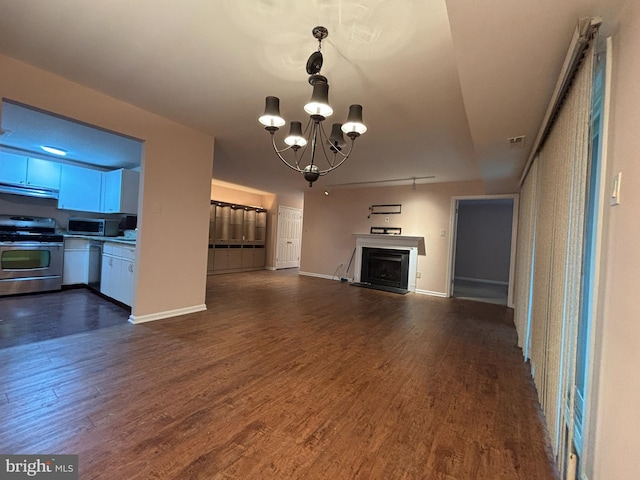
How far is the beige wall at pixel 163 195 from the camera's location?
107 inches

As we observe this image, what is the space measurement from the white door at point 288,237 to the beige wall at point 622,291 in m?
7.99

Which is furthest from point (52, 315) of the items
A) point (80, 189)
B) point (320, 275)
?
point (320, 275)

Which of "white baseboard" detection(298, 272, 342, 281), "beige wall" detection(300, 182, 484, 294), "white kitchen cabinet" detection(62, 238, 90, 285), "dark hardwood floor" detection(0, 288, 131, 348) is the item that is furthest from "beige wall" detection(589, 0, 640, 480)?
"white kitchen cabinet" detection(62, 238, 90, 285)

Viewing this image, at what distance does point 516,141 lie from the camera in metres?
2.60

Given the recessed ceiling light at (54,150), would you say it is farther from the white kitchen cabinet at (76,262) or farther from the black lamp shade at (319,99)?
the black lamp shade at (319,99)

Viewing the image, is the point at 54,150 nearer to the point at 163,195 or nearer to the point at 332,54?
the point at 163,195

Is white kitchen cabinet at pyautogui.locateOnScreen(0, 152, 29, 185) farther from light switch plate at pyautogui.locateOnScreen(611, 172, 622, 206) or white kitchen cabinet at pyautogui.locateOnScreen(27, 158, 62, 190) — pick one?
light switch plate at pyautogui.locateOnScreen(611, 172, 622, 206)

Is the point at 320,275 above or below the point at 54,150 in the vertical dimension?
below

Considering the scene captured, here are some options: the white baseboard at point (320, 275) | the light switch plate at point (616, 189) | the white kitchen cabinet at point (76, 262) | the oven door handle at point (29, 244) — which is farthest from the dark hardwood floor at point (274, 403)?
the white baseboard at point (320, 275)

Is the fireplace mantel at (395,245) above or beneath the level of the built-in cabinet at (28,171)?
beneath

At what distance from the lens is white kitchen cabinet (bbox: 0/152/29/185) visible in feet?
13.8

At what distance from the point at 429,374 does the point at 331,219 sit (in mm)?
5302

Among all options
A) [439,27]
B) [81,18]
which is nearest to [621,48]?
[439,27]

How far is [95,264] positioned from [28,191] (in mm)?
1468
